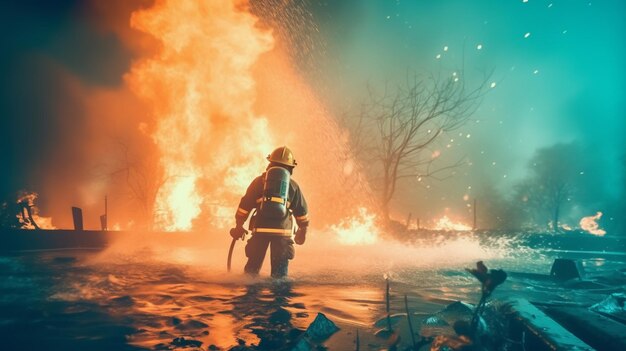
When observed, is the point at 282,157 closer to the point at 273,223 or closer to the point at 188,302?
the point at 273,223

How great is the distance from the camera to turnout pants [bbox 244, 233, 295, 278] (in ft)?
19.9

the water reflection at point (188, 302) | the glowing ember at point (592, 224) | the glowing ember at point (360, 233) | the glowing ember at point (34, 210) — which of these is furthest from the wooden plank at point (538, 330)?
the glowing ember at point (592, 224)

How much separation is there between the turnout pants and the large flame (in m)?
10.8

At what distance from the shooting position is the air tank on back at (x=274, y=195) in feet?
19.8

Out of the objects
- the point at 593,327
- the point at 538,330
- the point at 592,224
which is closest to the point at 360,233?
the point at 593,327

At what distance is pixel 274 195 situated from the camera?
605 cm

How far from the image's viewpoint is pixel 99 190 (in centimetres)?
2809

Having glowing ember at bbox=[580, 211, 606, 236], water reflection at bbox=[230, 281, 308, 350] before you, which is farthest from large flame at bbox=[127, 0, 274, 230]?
glowing ember at bbox=[580, 211, 606, 236]

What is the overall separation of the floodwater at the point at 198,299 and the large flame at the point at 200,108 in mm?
10273

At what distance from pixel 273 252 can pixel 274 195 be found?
3.55ft

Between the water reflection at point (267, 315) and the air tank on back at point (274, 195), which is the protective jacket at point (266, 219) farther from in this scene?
the water reflection at point (267, 315)

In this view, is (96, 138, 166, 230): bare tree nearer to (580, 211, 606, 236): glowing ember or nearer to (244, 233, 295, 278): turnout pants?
(244, 233, 295, 278): turnout pants

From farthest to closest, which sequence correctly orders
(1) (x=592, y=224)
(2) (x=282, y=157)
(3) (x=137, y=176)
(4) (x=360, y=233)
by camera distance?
(1) (x=592, y=224) < (3) (x=137, y=176) < (4) (x=360, y=233) < (2) (x=282, y=157)

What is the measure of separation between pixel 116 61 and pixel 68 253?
2102 centimetres
